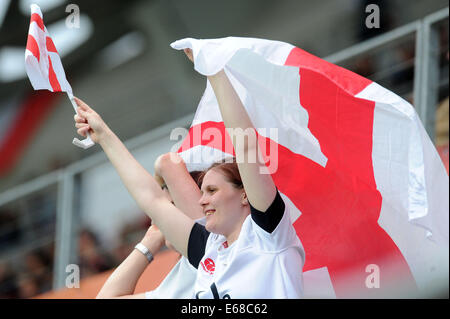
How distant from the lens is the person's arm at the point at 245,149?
1.87 metres

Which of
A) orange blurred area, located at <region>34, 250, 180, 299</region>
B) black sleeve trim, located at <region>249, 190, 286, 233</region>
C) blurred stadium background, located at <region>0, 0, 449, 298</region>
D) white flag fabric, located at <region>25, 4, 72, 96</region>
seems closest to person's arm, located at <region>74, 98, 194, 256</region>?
white flag fabric, located at <region>25, 4, 72, 96</region>

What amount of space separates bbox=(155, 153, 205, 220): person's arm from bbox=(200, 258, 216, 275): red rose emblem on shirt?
32 cm

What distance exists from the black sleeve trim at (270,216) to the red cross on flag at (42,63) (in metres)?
0.54

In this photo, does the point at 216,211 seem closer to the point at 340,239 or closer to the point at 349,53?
the point at 340,239

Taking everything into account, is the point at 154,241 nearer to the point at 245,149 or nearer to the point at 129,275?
the point at 129,275

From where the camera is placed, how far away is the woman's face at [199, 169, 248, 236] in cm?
204

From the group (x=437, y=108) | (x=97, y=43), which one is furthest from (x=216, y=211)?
(x=97, y=43)

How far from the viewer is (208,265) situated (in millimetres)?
2082

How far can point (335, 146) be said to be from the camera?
2166 millimetres

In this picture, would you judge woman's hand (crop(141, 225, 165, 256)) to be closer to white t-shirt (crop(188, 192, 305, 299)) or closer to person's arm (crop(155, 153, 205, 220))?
person's arm (crop(155, 153, 205, 220))

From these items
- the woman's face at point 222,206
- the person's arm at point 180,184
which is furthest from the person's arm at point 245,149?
the person's arm at point 180,184

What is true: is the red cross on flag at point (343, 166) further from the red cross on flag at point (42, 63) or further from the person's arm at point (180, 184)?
the red cross on flag at point (42, 63)

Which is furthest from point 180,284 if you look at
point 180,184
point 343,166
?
point 343,166

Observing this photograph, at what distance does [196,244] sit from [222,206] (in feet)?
0.67
